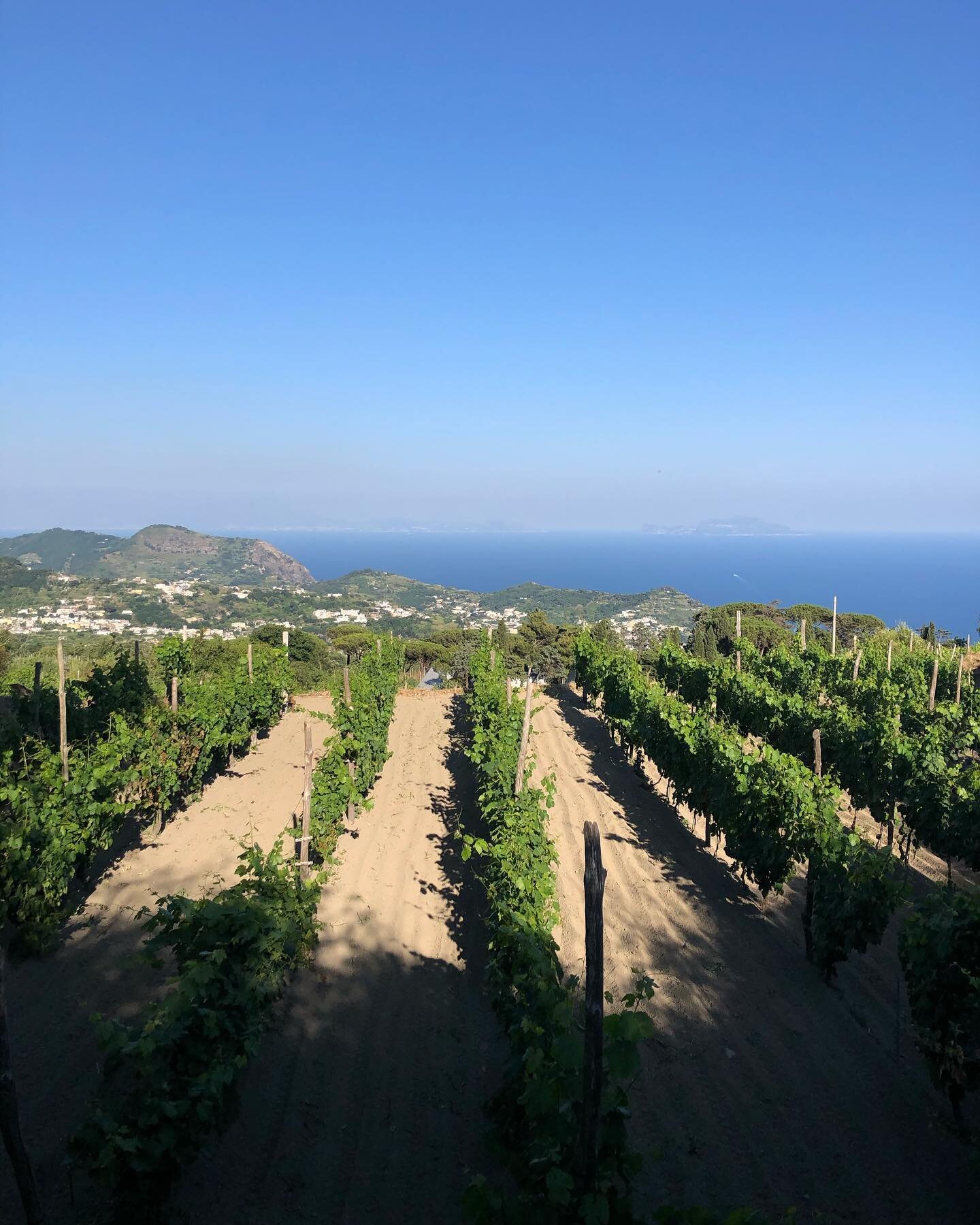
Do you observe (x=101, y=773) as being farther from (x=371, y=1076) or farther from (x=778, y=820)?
(x=778, y=820)

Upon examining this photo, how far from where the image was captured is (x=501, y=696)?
1448cm

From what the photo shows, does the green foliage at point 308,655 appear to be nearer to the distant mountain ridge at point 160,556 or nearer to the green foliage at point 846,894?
the green foliage at point 846,894

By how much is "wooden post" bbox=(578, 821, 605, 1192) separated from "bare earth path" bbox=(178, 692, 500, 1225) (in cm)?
192

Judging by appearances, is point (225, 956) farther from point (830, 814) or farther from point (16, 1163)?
point (830, 814)

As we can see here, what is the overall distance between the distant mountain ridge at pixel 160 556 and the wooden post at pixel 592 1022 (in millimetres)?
130745

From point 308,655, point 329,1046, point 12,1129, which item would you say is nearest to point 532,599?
point 308,655

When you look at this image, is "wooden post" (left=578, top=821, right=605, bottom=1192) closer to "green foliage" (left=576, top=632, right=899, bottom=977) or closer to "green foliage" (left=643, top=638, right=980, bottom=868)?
"green foliage" (left=576, top=632, right=899, bottom=977)

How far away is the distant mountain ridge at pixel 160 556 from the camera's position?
13162 centimetres

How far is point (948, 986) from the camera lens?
Answer: 531cm

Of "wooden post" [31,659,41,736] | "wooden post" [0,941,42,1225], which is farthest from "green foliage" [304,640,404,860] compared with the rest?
"wooden post" [0,941,42,1225]

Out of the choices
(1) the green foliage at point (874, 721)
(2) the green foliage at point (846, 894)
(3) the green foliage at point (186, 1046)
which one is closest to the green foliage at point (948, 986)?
(2) the green foliage at point (846, 894)

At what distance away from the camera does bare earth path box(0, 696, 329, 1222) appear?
4918mm

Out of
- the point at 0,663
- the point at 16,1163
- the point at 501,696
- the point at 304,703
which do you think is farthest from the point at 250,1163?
the point at 0,663

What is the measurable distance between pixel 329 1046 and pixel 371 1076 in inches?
22.2
